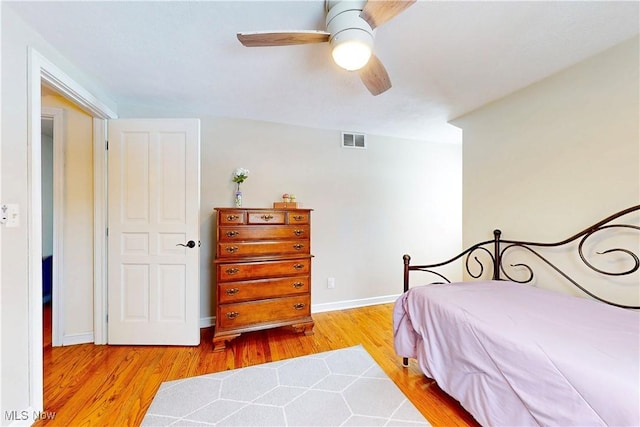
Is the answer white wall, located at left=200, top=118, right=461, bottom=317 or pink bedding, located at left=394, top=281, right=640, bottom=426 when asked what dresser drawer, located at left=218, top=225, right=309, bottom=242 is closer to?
white wall, located at left=200, top=118, right=461, bottom=317

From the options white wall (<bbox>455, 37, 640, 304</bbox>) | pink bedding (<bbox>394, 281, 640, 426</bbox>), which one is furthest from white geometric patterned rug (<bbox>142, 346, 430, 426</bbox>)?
white wall (<bbox>455, 37, 640, 304</bbox>)

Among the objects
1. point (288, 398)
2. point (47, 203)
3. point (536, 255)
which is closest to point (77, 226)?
point (47, 203)

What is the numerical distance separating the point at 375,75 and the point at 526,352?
1645 millimetres

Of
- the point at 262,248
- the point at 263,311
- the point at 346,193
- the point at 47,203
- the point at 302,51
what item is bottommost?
the point at 263,311

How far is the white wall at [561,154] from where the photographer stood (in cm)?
162

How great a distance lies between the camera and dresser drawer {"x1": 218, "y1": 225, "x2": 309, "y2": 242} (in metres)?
2.31

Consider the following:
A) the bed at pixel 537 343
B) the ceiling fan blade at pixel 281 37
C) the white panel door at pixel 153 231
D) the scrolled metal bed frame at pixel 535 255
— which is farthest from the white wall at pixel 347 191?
the ceiling fan blade at pixel 281 37

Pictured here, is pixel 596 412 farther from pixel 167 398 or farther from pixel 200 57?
pixel 200 57

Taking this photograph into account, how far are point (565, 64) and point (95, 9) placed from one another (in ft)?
9.83

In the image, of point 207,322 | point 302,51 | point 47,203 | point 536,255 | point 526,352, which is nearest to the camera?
point 526,352

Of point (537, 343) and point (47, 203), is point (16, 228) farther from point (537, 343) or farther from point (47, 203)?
point (47, 203)

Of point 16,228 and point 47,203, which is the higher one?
point 47,203

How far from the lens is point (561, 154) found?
6.35 ft

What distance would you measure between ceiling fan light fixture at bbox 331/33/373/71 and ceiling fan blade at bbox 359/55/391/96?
132mm
